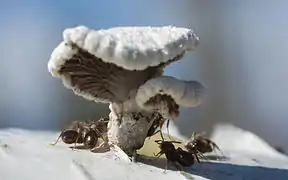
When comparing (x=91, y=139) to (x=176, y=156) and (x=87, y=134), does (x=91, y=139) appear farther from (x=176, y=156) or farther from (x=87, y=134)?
(x=176, y=156)

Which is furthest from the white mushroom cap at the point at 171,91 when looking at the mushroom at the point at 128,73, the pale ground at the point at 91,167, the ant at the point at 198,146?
the ant at the point at 198,146

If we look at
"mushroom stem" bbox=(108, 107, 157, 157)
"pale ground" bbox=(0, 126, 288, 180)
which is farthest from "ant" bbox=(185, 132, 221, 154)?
"mushroom stem" bbox=(108, 107, 157, 157)

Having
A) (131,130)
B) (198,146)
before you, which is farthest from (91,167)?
(198,146)

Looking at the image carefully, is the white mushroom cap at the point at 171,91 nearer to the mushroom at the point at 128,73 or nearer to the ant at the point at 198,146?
the mushroom at the point at 128,73

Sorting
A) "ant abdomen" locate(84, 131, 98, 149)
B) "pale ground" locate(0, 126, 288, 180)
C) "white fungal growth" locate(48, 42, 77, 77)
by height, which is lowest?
"pale ground" locate(0, 126, 288, 180)

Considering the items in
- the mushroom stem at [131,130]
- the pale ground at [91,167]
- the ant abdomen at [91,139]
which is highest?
the mushroom stem at [131,130]

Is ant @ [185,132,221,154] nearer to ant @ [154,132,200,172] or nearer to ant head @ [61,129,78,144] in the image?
ant @ [154,132,200,172]

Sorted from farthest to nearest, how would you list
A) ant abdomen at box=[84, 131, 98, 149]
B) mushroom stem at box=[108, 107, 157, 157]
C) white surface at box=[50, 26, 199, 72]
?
ant abdomen at box=[84, 131, 98, 149]
mushroom stem at box=[108, 107, 157, 157]
white surface at box=[50, 26, 199, 72]
